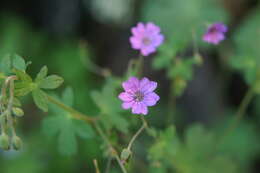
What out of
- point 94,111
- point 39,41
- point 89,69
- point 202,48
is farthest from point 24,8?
→ point 202,48

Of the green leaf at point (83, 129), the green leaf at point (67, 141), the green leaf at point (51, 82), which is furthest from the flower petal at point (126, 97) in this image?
the green leaf at point (67, 141)

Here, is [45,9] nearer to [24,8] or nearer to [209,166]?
[24,8]

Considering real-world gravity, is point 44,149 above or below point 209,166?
above

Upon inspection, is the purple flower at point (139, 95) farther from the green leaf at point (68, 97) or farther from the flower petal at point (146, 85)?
the green leaf at point (68, 97)

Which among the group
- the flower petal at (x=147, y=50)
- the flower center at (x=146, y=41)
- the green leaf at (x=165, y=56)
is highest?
the green leaf at (x=165, y=56)

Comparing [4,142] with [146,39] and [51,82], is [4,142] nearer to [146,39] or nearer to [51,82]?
[51,82]

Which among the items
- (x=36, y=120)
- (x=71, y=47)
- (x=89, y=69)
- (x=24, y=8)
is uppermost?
(x=24, y=8)

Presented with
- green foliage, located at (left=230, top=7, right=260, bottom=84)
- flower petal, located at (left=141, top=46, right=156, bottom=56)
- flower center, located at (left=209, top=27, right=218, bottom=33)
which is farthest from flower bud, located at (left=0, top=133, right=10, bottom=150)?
green foliage, located at (left=230, top=7, right=260, bottom=84)

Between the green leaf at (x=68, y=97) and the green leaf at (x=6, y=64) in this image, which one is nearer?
the green leaf at (x=6, y=64)
